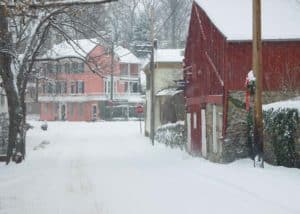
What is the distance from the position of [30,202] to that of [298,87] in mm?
14177

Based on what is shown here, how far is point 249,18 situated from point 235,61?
2.74m

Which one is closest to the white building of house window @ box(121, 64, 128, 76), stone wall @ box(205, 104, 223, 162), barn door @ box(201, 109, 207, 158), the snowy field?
barn door @ box(201, 109, 207, 158)

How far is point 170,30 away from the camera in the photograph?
10062cm

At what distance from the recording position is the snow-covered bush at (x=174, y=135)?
39059 mm

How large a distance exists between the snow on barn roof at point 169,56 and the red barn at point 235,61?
23049mm

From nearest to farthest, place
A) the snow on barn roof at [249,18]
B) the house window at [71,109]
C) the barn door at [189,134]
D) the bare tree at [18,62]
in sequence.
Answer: the snow on barn roof at [249,18]
the bare tree at [18,62]
the barn door at [189,134]
the house window at [71,109]

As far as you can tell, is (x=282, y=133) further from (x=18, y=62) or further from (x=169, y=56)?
(x=169, y=56)

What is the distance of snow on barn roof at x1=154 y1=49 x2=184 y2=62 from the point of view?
53.8 metres

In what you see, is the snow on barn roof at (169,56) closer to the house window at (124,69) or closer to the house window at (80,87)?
the house window at (124,69)

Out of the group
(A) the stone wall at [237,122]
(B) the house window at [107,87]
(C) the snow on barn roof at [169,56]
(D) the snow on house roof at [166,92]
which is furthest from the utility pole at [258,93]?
(B) the house window at [107,87]

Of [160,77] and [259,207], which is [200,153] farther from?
[160,77]

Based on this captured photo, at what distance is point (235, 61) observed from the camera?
1008 inches

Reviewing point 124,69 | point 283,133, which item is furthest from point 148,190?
point 124,69

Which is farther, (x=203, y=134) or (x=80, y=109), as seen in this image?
(x=80, y=109)
